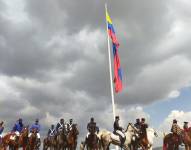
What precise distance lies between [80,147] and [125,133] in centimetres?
968

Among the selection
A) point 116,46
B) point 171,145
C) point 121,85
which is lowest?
point 171,145

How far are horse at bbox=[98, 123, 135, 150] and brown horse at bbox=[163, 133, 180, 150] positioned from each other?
308 cm

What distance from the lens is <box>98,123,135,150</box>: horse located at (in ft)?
110

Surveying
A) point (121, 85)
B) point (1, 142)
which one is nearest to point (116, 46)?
point (121, 85)

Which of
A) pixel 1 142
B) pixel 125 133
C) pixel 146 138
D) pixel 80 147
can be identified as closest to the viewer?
pixel 146 138

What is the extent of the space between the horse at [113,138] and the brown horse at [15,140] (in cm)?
732

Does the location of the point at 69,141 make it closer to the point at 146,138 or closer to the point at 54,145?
the point at 54,145

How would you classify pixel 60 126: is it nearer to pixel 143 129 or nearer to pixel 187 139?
pixel 143 129

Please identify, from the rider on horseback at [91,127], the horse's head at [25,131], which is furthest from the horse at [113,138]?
the horse's head at [25,131]

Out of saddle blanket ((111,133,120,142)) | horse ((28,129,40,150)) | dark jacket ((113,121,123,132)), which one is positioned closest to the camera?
dark jacket ((113,121,123,132))

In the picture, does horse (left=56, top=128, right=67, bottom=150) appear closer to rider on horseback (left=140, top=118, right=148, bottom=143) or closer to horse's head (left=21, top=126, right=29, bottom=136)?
horse's head (left=21, top=126, right=29, bottom=136)

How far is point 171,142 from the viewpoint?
1289 inches

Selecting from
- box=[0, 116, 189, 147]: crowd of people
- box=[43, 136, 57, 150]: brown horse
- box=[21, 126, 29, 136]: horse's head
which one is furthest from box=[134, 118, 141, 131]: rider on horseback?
box=[21, 126, 29, 136]: horse's head

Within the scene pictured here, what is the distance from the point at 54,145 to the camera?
39.2 meters
